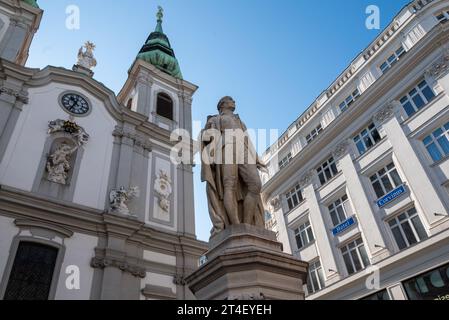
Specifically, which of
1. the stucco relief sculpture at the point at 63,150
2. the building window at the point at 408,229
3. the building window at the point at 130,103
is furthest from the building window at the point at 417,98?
the building window at the point at 130,103

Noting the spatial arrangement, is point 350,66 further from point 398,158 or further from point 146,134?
point 146,134

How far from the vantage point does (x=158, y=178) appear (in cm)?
2058

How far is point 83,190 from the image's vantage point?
17.1m

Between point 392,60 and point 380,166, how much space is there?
6.93 m

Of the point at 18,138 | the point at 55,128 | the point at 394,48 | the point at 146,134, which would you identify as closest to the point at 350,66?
the point at 394,48

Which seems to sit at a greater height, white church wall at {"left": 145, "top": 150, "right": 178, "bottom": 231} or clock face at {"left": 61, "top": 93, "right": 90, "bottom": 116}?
clock face at {"left": 61, "top": 93, "right": 90, "bottom": 116}

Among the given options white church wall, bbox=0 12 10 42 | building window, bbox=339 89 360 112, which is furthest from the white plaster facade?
white church wall, bbox=0 12 10 42

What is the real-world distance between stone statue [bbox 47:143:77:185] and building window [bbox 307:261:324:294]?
1558 cm

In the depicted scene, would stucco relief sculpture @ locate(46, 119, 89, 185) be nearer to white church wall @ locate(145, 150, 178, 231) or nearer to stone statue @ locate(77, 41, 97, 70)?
white church wall @ locate(145, 150, 178, 231)

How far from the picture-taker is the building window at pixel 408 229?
1581cm

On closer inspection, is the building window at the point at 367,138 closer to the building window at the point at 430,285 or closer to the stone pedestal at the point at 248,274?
the building window at the point at 430,285

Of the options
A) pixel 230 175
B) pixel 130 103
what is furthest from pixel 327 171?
pixel 230 175

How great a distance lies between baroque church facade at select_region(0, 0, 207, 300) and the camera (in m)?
14.1

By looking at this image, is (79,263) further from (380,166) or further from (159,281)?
(380,166)
